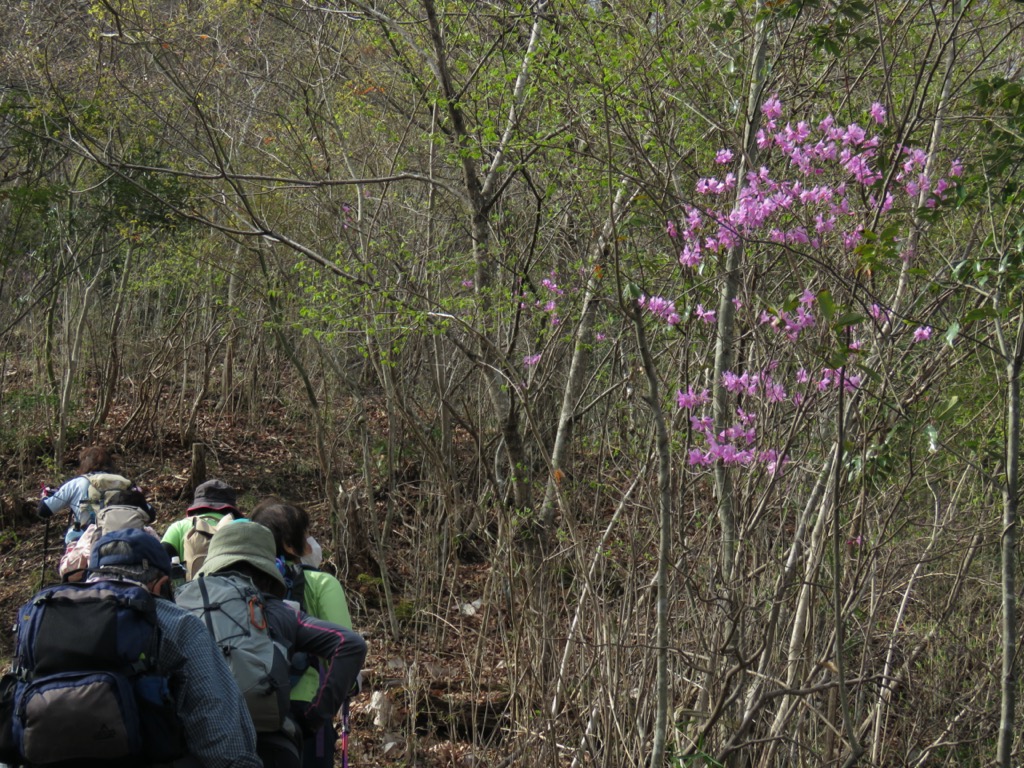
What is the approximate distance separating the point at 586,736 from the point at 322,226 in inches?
275

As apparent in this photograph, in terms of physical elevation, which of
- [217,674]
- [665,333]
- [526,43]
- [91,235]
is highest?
[526,43]

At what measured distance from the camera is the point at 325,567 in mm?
8562

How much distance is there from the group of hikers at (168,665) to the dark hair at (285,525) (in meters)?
0.44

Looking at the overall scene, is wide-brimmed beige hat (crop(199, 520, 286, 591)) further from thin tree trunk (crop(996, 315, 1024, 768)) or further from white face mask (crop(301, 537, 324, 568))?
thin tree trunk (crop(996, 315, 1024, 768))

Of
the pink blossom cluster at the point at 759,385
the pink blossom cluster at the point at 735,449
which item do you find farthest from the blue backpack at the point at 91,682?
the pink blossom cluster at the point at 759,385

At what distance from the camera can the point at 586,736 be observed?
3.65 m

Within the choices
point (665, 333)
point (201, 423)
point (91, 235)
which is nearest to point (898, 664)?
point (665, 333)

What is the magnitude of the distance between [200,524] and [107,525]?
0.62 m

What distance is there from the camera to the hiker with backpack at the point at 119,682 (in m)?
2.46

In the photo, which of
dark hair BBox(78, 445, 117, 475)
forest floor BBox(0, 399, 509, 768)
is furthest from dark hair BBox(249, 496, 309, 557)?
dark hair BBox(78, 445, 117, 475)

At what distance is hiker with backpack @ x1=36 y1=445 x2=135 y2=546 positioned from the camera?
5.88 meters

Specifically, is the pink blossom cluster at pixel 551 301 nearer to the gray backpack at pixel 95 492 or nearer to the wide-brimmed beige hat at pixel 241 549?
the gray backpack at pixel 95 492

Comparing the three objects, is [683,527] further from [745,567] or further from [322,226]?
[322,226]

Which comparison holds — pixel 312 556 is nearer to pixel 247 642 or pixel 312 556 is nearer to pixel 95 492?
pixel 247 642
